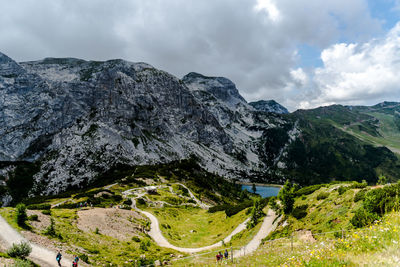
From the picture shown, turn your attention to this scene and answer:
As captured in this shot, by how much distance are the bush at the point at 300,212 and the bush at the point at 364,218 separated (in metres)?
13.4

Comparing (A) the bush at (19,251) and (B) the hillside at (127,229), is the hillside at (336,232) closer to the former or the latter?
(B) the hillside at (127,229)

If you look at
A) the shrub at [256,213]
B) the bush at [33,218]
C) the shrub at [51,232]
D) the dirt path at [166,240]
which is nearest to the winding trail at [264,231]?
the shrub at [256,213]

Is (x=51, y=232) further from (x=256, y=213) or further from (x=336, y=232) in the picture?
(x=256, y=213)

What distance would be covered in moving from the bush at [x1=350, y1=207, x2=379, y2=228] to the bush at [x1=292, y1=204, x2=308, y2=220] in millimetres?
13439

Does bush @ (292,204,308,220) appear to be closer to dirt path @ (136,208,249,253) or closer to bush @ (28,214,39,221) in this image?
dirt path @ (136,208,249,253)

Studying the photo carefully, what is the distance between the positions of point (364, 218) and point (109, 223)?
45.2m

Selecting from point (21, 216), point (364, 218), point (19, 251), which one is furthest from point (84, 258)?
point (364, 218)

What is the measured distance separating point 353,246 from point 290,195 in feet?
106

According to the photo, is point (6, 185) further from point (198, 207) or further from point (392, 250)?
point (392, 250)

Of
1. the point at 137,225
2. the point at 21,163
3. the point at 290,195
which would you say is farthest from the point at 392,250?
the point at 21,163

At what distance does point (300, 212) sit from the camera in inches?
1371

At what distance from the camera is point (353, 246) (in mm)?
8664

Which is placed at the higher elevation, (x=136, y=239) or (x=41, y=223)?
(x=41, y=223)

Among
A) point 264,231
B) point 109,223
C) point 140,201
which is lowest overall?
point 264,231
